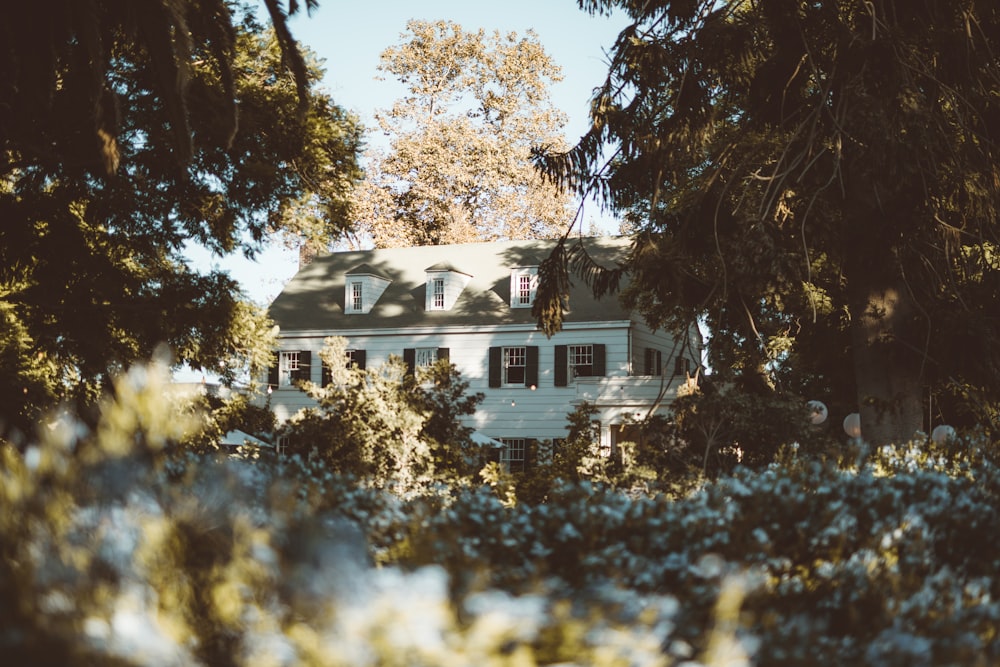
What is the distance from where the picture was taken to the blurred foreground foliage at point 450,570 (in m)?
2.81

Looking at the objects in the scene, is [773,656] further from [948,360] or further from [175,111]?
[948,360]

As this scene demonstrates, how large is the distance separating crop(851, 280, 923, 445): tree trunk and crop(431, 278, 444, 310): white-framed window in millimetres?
19457

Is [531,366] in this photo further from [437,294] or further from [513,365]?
[437,294]

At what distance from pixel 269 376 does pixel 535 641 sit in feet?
99.7

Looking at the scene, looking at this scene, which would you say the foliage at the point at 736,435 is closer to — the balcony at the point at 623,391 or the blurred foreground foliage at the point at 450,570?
the blurred foreground foliage at the point at 450,570

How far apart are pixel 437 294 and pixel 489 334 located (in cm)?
254

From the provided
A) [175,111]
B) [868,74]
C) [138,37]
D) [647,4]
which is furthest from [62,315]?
[868,74]

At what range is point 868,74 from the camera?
10258 millimetres

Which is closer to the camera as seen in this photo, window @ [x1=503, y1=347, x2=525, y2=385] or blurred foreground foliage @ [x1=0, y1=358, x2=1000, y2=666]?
blurred foreground foliage @ [x1=0, y1=358, x2=1000, y2=666]

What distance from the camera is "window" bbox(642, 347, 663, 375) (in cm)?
2989

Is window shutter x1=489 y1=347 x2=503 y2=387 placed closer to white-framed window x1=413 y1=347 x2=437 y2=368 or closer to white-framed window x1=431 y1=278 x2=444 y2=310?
white-framed window x1=413 y1=347 x2=437 y2=368

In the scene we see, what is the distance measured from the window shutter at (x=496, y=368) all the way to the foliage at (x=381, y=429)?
524 inches

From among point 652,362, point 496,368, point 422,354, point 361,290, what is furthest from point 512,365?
point 361,290

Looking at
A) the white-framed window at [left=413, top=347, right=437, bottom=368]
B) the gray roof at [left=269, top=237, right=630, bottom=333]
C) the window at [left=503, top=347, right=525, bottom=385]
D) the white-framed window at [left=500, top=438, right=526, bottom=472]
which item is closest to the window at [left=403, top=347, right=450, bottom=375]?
the white-framed window at [left=413, top=347, right=437, bottom=368]
